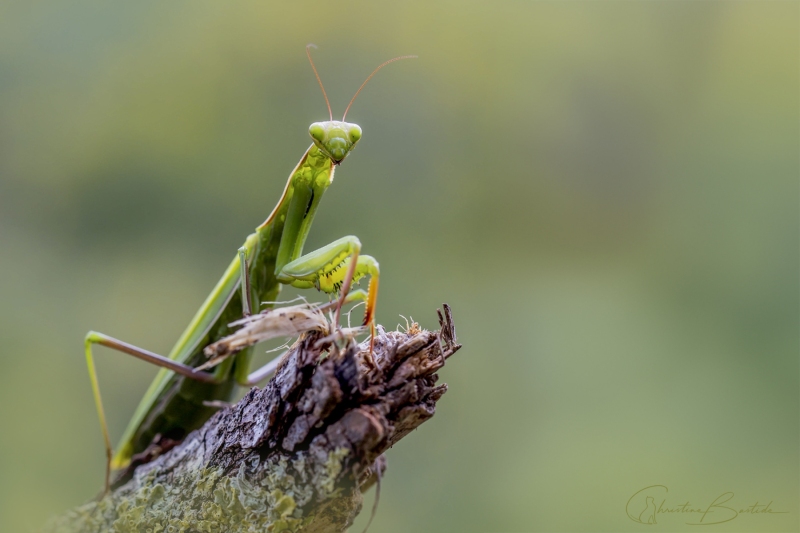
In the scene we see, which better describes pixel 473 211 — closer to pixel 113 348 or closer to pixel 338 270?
pixel 338 270

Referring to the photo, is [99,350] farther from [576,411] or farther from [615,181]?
[615,181]

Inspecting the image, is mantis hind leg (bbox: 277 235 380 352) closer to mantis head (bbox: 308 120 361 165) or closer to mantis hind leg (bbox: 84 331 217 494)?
mantis head (bbox: 308 120 361 165)

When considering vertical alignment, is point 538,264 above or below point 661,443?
above

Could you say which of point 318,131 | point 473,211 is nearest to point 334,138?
point 318,131

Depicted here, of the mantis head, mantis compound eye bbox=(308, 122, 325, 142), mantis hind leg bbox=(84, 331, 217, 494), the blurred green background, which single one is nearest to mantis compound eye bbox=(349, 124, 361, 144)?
the mantis head

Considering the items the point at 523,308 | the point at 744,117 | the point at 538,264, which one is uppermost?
the point at 744,117

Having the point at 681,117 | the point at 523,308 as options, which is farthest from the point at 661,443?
the point at 681,117
